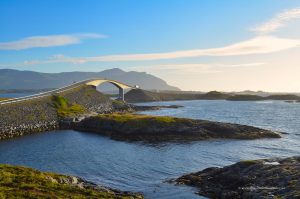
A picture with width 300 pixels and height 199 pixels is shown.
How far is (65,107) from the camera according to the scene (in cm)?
13250

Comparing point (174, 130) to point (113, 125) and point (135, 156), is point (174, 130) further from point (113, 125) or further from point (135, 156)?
point (135, 156)

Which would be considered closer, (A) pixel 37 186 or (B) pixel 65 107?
(A) pixel 37 186

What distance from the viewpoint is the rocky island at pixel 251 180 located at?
38250 millimetres

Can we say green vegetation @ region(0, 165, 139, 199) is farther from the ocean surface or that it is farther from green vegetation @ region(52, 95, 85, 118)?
green vegetation @ region(52, 95, 85, 118)

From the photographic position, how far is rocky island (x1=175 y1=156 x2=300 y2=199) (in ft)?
125

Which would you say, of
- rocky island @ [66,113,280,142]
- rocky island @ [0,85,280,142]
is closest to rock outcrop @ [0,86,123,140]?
rocky island @ [0,85,280,142]

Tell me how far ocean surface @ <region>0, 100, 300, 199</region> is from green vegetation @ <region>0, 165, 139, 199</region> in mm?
7704

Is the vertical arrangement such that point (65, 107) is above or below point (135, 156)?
above

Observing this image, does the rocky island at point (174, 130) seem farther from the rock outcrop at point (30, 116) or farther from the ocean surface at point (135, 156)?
the rock outcrop at point (30, 116)

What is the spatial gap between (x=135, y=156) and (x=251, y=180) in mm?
28497

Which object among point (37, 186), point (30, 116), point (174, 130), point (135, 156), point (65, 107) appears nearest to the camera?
point (37, 186)

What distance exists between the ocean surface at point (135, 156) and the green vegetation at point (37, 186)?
25.3 feet

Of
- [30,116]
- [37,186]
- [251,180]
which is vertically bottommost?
[251,180]

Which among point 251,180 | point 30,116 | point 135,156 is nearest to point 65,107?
point 30,116
